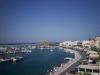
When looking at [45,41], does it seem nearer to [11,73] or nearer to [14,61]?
[14,61]

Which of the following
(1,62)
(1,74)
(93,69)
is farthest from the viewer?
(1,62)

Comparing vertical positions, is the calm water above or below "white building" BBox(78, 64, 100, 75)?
below

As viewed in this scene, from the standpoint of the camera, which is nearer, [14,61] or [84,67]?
[84,67]

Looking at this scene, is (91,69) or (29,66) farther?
(29,66)

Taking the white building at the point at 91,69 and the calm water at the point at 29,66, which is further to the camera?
the calm water at the point at 29,66

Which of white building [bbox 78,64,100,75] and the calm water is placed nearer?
white building [bbox 78,64,100,75]

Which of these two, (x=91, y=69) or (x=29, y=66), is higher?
(x=91, y=69)

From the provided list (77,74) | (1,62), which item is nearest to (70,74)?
(77,74)

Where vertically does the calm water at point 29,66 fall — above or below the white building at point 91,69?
below

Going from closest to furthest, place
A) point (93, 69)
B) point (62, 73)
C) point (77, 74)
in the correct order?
1. point (77, 74)
2. point (93, 69)
3. point (62, 73)

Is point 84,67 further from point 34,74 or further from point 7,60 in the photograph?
point 7,60
